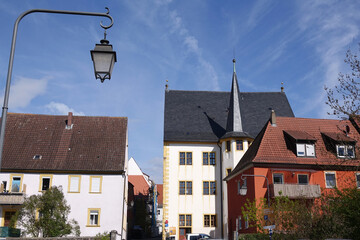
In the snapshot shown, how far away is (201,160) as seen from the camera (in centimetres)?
4144

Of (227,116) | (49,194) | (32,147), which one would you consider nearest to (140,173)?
(227,116)

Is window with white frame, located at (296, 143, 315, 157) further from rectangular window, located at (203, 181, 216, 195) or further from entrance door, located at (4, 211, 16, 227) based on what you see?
entrance door, located at (4, 211, 16, 227)

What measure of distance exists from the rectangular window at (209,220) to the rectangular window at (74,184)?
12935 mm

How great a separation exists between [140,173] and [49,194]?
41787 millimetres

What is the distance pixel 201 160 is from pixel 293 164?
40.4 ft

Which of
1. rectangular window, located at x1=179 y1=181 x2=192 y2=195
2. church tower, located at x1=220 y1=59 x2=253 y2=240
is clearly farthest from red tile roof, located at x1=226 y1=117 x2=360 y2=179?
rectangular window, located at x1=179 y1=181 x2=192 y2=195

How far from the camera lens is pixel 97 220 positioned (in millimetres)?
34281

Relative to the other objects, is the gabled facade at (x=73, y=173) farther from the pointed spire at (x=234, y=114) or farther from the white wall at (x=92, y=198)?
the pointed spire at (x=234, y=114)

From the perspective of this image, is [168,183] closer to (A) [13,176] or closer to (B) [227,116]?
(B) [227,116]

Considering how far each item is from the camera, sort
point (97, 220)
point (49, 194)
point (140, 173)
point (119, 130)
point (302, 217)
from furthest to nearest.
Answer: point (140, 173), point (119, 130), point (97, 220), point (49, 194), point (302, 217)

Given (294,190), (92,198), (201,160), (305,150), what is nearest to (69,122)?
(92,198)

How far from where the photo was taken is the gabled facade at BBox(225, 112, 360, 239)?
96.3 feet

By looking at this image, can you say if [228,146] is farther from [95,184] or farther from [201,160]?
[95,184]

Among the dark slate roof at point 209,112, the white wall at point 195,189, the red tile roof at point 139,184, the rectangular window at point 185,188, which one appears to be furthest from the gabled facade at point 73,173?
the red tile roof at point 139,184
